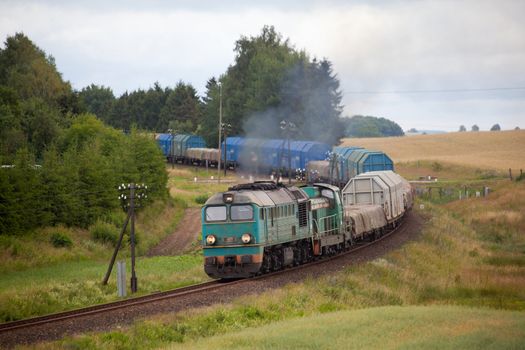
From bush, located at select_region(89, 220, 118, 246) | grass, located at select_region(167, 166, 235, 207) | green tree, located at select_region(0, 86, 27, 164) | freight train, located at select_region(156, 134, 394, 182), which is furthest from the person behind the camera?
grass, located at select_region(167, 166, 235, 207)

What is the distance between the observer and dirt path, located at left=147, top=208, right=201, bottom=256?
58.3 m

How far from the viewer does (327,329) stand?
2405 centimetres

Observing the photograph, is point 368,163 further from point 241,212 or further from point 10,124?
point 241,212

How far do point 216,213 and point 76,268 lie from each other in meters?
15.5

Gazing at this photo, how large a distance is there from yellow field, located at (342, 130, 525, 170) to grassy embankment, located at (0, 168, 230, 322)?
75.3 metres

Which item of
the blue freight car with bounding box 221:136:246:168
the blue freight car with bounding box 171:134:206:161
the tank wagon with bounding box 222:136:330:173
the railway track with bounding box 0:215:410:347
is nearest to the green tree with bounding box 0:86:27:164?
the tank wagon with bounding box 222:136:330:173

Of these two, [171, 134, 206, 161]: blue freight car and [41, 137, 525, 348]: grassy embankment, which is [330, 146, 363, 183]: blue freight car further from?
[171, 134, 206, 161]: blue freight car

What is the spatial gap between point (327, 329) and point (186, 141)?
98146 mm

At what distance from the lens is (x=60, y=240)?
5222 cm

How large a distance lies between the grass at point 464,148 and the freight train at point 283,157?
38.4 metres

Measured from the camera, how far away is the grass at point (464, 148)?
440ft

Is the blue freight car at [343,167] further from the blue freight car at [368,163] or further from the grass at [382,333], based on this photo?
the grass at [382,333]

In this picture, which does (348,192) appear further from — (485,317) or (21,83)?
(21,83)

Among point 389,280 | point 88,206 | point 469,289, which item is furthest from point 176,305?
point 88,206
